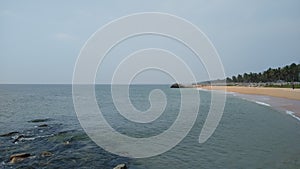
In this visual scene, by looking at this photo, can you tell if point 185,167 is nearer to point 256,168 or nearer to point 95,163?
point 256,168

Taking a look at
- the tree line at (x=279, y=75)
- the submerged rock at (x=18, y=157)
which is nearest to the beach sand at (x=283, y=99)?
the submerged rock at (x=18, y=157)

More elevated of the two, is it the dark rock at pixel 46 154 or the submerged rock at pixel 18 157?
the submerged rock at pixel 18 157

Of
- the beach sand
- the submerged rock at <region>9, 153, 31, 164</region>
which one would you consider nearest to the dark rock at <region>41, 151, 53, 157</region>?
the submerged rock at <region>9, 153, 31, 164</region>

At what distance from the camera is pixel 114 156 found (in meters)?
12.4

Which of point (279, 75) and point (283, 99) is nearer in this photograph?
point (283, 99)

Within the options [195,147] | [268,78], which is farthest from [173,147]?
[268,78]

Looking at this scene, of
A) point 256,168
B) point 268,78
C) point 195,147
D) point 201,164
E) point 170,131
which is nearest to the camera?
point 256,168

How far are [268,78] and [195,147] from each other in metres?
115

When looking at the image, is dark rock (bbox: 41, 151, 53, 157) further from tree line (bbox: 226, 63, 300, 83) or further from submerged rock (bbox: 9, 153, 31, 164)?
tree line (bbox: 226, 63, 300, 83)

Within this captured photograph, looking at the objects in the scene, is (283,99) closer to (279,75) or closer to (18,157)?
(18,157)

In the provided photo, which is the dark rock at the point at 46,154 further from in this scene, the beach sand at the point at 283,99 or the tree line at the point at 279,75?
the tree line at the point at 279,75

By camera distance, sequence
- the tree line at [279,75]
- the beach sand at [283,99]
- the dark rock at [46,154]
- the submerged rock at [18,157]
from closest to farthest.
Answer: the submerged rock at [18,157], the dark rock at [46,154], the beach sand at [283,99], the tree line at [279,75]

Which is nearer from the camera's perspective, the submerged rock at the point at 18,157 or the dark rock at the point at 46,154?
the submerged rock at the point at 18,157

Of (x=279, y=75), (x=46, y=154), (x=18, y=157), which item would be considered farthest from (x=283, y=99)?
(x=279, y=75)
